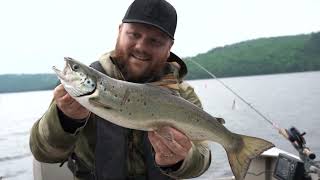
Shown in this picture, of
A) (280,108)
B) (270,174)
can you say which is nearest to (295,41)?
(280,108)

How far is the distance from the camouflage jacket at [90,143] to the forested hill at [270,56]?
357 ft

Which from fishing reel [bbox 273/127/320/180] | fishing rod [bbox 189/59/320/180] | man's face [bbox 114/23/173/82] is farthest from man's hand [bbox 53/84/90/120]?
fishing reel [bbox 273/127/320/180]

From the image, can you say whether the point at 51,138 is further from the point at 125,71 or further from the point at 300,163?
the point at 300,163

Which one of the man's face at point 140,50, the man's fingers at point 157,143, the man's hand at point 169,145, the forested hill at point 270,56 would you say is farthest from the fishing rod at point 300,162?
the forested hill at point 270,56

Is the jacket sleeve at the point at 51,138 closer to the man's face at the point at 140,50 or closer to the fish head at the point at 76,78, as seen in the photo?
the fish head at the point at 76,78

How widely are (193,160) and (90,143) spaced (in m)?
1.07

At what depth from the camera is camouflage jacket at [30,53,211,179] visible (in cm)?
410

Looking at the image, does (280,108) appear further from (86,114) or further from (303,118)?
(86,114)

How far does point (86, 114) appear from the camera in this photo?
3.98 m

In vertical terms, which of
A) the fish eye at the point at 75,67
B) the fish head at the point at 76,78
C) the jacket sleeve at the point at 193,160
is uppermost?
the fish eye at the point at 75,67

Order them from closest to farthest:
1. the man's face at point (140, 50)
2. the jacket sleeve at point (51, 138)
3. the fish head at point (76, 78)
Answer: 1. the fish head at point (76, 78)
2. the jacket sleeve at point (51, 138)
3. the man's face at point (140, 50)

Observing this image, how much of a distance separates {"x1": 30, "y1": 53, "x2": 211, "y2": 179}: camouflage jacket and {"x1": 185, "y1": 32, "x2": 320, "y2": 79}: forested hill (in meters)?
109

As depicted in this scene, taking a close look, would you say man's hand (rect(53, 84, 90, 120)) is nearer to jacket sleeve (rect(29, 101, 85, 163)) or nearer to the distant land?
jacket sleeve (rect(29, 101, 85, 163))

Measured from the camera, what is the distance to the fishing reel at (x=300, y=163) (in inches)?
270
